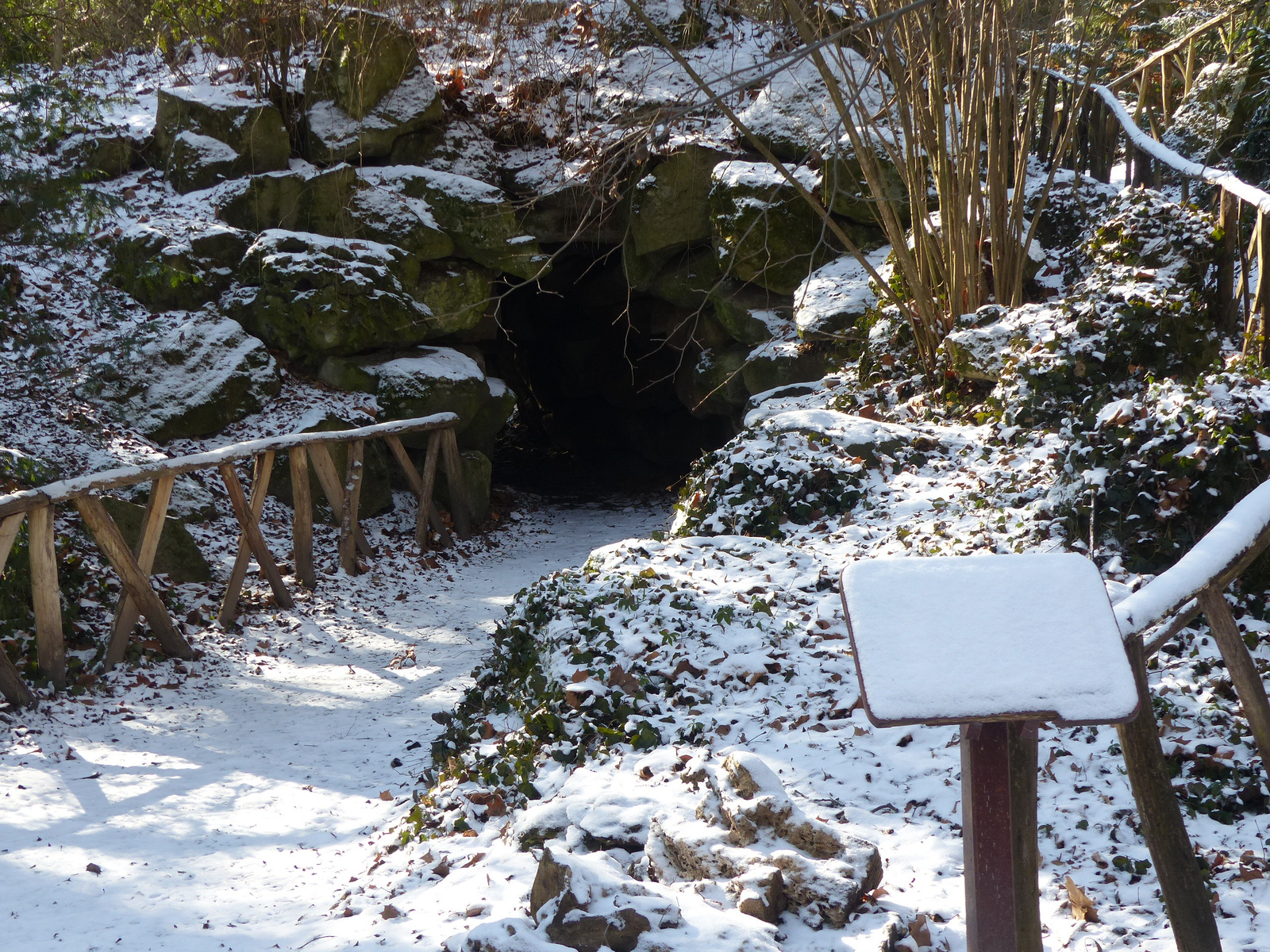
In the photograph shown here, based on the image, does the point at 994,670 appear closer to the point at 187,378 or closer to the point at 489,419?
the point at 187,378

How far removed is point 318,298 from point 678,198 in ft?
14.0

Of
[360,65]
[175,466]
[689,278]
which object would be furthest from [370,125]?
[175,466]

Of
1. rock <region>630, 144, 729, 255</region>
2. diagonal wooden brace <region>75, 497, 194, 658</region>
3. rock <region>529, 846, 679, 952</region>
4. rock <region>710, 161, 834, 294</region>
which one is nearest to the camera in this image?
rock <region>529, 846, 679, 952</region>

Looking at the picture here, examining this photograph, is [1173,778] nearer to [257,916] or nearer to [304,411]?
[257,916]

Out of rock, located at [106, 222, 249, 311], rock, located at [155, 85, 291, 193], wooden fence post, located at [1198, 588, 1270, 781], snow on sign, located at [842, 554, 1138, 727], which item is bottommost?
wooden fence post, located at [1198, 588, 1270, 781]

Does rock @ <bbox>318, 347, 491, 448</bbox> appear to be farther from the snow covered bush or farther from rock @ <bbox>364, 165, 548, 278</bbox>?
the snow covered bush

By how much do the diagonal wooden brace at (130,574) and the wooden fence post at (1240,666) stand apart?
560cm

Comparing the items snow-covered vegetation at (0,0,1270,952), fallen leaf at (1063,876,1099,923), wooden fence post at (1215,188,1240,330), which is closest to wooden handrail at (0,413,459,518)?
snow-covered vegetation at (0,0,1270,952)

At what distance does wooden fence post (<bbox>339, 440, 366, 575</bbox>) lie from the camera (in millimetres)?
8086

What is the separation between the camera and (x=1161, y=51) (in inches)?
433

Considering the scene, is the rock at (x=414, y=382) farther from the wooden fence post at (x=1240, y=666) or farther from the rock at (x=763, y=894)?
the wooden fence post at (x=1240, y=666)

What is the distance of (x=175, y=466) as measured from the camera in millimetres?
6066

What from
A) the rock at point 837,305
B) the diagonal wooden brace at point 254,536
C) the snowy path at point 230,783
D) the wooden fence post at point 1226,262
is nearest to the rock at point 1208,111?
the wooden fence post at point 1226,262

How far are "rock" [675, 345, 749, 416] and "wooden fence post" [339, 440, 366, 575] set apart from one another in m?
3.69
